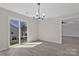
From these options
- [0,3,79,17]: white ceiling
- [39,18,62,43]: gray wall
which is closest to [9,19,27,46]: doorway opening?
[0,3,79,17]: white ceiling

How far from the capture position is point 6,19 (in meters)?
5.61

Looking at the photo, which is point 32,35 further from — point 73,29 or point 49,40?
point 73,29

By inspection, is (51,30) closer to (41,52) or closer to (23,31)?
(23,31)

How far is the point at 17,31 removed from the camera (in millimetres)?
7086

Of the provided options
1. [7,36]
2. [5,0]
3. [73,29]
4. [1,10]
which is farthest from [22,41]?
[73,29]

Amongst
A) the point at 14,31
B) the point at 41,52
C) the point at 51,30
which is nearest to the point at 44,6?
the point at 41,52

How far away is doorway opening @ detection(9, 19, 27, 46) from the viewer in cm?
649

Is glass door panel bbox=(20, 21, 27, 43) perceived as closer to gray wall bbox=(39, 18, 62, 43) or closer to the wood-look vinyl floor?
gray wall bbox=(39, 18, 62, 43)

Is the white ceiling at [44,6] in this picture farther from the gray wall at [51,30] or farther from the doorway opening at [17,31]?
the gray wall at [51,30]

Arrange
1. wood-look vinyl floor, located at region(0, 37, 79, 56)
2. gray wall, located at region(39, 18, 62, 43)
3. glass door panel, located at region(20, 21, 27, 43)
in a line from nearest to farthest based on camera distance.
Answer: wood-look vinyl floor, located at region(0, 37, 79, 56) < glass door panel, located at region(20, 21, 27, 43) < gray wall, located at region(39, 18, 62, 43)

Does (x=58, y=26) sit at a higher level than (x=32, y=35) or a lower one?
higher

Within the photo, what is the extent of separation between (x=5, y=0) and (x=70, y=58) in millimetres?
1785

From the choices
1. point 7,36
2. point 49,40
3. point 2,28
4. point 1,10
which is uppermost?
point 1,10

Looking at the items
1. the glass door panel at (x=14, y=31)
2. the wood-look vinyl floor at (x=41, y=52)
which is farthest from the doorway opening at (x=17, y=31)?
the wood-look vinyl floor at (x=41, y=52)
